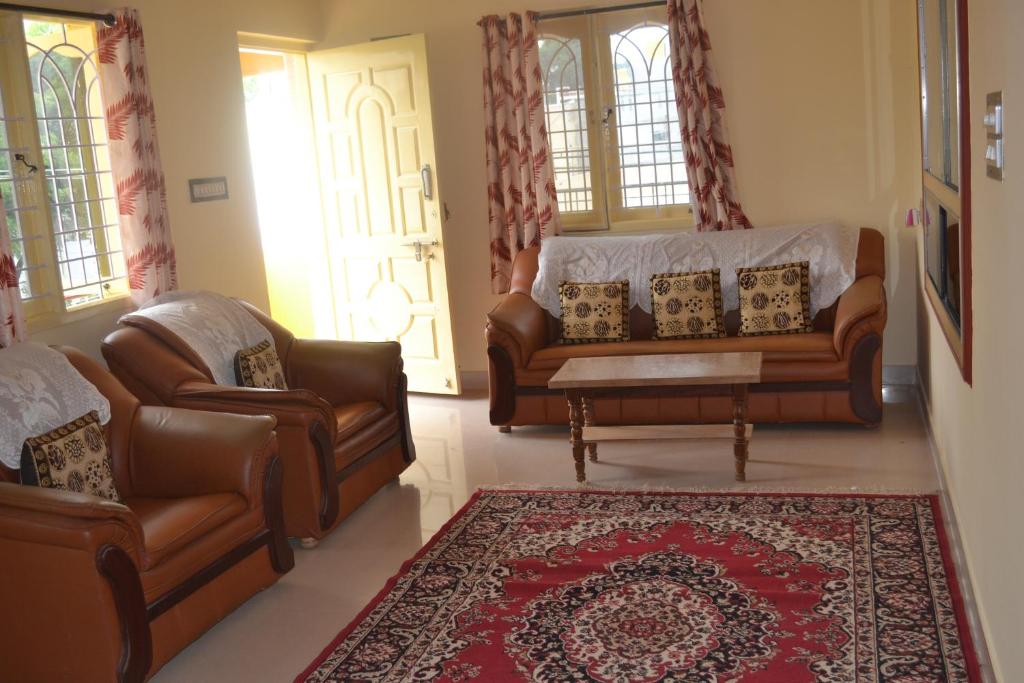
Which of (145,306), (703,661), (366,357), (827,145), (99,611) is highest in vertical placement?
(827,145)

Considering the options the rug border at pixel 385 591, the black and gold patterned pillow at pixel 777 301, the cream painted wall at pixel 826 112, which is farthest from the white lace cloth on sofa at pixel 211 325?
the black and gold patterned pillow at pixel 777 301

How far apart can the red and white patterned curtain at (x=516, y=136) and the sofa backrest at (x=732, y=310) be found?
198 millimetres

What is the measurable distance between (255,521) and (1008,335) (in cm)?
250

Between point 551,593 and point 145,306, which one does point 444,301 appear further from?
point 551,593

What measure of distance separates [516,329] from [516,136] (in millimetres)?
1430

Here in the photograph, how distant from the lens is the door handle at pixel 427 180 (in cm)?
616

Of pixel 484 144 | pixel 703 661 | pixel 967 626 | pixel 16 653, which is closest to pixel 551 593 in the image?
pixel 703 661

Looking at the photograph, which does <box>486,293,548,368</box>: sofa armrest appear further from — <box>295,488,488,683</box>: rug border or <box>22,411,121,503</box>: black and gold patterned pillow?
<box>22,411,121,503</box>: black and gold patterned pillow

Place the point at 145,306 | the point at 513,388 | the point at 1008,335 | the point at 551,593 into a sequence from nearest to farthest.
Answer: the point at 1008,335, the point at 551,593, the point at 145,306, the point at 513,388

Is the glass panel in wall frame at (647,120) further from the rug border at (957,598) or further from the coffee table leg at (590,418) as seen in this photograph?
the rug border at (957,598)

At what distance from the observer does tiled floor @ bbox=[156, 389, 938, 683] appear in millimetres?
3359

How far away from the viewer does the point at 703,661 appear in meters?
2.99

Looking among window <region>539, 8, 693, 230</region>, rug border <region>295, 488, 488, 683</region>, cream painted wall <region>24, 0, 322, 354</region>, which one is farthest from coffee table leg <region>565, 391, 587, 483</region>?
cream painted wall <region>24, 0, 322, 354</region>

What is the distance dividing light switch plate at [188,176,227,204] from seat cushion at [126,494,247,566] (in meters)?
2.05
